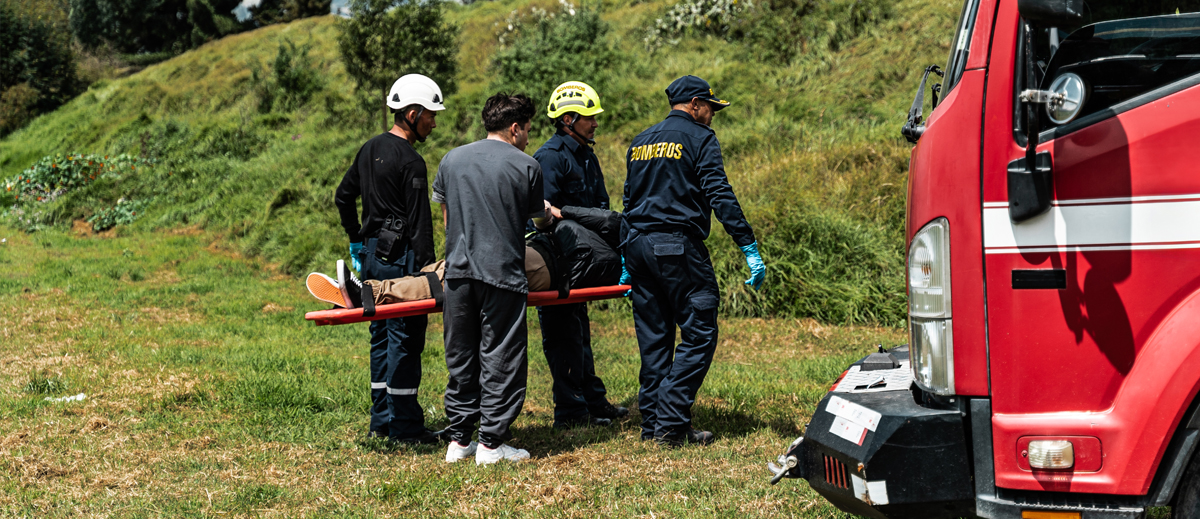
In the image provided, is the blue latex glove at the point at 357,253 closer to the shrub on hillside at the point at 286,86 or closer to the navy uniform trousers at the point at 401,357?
the navy uniform trousers at the point at 401,357

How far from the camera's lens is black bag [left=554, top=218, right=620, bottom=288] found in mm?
5418

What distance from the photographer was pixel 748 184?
10.7 m

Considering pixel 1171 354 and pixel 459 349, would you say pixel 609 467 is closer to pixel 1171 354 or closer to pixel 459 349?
pixel 459 349

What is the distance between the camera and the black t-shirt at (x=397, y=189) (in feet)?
17.2

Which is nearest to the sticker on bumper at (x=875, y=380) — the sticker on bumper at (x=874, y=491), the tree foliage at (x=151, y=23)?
the sticker on bumper at (x=874, y=491)

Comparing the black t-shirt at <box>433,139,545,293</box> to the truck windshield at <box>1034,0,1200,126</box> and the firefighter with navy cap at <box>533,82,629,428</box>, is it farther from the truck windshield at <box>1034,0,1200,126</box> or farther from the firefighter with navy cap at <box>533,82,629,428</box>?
the truck windshield at <box>1034,0,1200,126</box>

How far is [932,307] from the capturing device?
3.08 metres

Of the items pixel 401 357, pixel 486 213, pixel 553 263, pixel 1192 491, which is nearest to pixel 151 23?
pixel 401 357

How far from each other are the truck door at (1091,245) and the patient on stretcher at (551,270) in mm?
2797

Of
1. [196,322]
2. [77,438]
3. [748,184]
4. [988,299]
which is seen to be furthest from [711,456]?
[196,322]

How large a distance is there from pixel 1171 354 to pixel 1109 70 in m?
0.92

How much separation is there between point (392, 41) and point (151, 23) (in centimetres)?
3871

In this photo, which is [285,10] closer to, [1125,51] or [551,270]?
[551,270]

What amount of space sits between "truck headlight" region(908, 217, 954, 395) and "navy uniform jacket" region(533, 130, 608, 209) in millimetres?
2849
